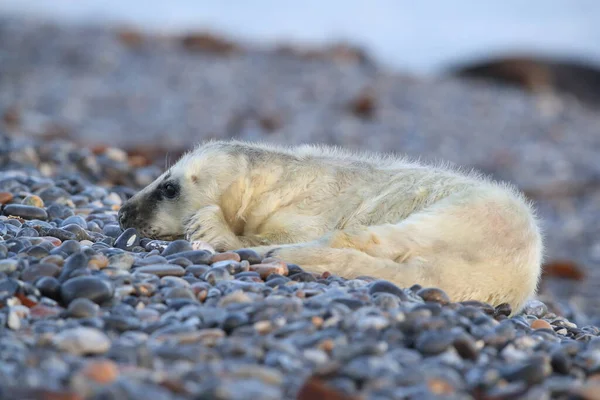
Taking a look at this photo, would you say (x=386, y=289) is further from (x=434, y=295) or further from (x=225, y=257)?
(x=225, y=257)

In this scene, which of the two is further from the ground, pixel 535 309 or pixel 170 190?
pixel 170 190

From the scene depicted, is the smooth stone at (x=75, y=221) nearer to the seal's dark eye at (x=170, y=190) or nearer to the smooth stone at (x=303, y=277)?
the seal's dark eye at (x=170, y=190)

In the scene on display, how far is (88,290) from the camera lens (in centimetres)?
344

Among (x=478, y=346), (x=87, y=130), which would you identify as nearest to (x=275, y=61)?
(x=87, y=130)

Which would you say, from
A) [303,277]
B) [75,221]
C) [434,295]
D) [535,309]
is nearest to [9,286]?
[303,277]

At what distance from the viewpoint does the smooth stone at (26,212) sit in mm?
5125

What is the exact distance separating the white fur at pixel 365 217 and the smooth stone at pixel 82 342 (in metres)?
1.38

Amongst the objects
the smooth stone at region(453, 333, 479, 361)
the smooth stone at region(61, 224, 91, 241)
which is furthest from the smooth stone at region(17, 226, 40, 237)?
the smooth stone at region(453, 333, 479, 361)

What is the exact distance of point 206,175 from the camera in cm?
490

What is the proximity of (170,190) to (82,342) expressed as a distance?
2.08m

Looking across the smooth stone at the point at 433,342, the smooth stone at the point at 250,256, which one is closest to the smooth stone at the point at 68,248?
the smooth stone at the point at 250,256

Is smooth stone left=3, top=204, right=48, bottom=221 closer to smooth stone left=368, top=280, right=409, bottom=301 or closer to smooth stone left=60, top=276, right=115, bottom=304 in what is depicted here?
smooth stone left=60, top=276, right=115, bottom=304

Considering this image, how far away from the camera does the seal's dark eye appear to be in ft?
16.1

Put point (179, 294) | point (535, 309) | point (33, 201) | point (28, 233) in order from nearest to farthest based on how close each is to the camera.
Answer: point (179, 294) < point (28, 233) < point (535, 309) < point (33, 201)
